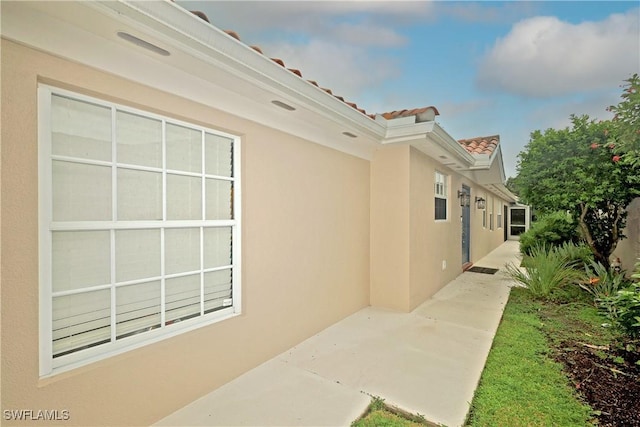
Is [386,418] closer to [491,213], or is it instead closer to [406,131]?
[406,131]

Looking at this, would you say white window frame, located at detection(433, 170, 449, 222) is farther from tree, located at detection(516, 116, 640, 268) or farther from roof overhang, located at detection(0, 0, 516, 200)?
roof overhang, located at detection(0, 0, 516, 200)

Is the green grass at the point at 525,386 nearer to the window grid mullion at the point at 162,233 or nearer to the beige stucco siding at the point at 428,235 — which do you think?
the beige stucco siding at the point at 428,235

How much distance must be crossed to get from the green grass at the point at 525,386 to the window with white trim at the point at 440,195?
336 centimetres

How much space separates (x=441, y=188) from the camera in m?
8.23

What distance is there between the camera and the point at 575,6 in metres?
6.37

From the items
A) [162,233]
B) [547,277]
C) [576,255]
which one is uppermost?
[162,233]

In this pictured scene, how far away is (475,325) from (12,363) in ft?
20.0

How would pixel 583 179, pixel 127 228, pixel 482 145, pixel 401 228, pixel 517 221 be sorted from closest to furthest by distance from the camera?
pixel 127 228 < pixel 401 228 < pixel 583 179 < pixel 482 145 < pixel 517 221

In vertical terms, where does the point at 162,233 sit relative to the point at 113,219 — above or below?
below

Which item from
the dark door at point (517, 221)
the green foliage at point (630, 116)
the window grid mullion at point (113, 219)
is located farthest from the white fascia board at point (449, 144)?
the dark door at point (517, 221)

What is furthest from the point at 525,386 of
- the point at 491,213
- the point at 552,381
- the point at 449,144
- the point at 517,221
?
the point at 517,221

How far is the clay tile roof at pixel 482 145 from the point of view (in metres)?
8.61

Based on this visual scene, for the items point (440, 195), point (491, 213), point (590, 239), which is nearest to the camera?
point (590, 239)

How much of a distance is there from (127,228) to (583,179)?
930 cm
